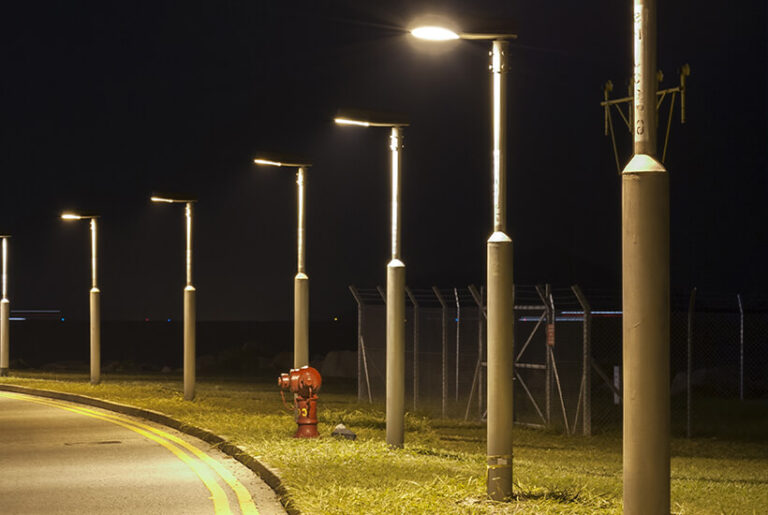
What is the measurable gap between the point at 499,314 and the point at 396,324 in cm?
427

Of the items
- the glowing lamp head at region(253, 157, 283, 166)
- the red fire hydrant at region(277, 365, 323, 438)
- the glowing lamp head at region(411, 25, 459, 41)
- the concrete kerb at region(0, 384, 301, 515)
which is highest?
the glowing lamp head at region(411, 25, 459, 41)

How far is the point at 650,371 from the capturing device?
6188mm

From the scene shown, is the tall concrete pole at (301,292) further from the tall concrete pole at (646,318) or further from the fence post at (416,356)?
the tall concrete pole at (646,318)

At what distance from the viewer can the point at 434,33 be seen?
10328 millimetres

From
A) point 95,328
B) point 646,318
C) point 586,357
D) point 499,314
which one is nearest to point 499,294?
point 499,314

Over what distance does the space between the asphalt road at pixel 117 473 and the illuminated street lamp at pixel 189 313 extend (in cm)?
341

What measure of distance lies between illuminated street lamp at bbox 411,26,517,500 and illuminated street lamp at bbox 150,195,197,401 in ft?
42.9

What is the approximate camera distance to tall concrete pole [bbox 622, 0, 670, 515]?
6215mm

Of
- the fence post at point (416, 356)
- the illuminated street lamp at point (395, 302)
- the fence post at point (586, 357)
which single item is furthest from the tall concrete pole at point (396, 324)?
the fence post at point (416, 356)

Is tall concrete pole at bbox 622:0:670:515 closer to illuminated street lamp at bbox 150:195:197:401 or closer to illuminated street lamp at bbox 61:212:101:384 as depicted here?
illuminated street lamp at bbox 150:195:197:401

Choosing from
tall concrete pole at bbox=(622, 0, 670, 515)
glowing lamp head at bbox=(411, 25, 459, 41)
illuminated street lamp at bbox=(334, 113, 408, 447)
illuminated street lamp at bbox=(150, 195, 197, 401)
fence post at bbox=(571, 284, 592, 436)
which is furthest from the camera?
illuminated street lamp at bbox=(150, 195, 197, 401)

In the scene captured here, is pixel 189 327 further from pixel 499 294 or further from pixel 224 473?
pixel 499 294

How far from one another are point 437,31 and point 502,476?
4.13 m

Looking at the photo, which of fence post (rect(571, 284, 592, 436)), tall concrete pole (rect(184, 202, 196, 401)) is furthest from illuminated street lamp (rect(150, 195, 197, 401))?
fence post (rect(571, 284, 592, 436))
